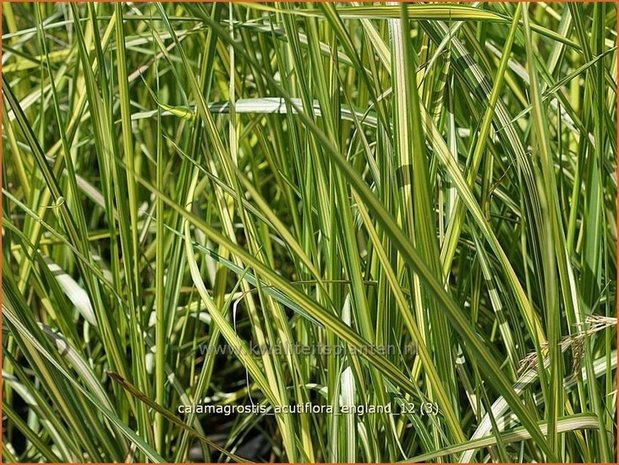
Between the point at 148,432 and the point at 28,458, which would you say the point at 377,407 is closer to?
the point at 148,432

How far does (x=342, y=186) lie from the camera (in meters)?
0.54

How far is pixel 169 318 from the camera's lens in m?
0.70

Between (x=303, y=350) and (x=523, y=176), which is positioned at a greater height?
(x=523, y=176)

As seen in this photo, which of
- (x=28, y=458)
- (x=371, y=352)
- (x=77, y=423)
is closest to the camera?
(x=371, y=352)

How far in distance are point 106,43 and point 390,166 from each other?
331mm

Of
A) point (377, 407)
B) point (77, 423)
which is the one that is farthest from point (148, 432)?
point (377, 407)

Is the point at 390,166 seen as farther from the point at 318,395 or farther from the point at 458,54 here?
the point at 318,395

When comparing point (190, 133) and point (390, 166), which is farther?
point (190, 133)

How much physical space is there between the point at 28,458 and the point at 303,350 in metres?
0.39

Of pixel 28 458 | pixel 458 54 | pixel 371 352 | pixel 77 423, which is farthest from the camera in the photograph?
pixel 28 458

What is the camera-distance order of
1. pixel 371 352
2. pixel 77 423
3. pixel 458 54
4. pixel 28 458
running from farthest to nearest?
pixel 28 458 < pixel 77 423 < pixel 458 54 < pixel 371 352

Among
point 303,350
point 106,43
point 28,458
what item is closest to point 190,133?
point 106,43

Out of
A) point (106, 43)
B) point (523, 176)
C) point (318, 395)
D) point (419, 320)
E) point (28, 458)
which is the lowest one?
point (28, 458)

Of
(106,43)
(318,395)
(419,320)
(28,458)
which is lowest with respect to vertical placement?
(28,458)
